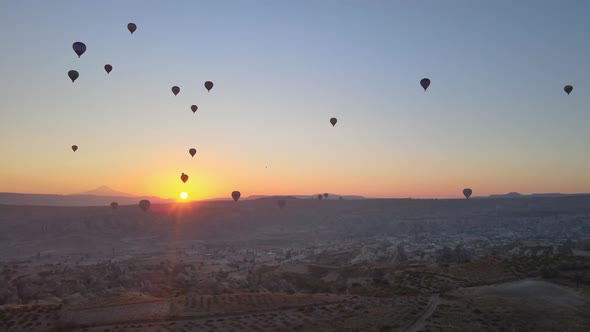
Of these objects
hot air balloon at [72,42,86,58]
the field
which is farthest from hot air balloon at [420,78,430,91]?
hot air balloon at [72,42,86,58]

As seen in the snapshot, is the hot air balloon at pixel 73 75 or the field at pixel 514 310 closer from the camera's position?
the field at pixel 514 310

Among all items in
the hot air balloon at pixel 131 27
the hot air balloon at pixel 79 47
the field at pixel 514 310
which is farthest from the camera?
the hot air balloon at pixel 131 27

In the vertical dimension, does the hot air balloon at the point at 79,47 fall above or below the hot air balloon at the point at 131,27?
below

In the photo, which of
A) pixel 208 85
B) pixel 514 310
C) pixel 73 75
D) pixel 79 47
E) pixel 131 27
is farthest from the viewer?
pixel 208 85

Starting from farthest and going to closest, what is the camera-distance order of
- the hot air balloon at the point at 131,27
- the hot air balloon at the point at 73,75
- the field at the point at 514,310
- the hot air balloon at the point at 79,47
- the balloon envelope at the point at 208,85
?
the balloon envelope at the point at 208,85 → the hot air balloon at the point at 131,27 → the hot air balloon at the point at 73,75 → the hot air balloon at the point at 79,47 → the field at the point at 514,310

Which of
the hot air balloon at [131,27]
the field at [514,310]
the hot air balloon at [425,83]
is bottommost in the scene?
the field at [514,310]

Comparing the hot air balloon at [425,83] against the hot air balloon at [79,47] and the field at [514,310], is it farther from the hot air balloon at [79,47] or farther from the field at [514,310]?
the hot air balloon at [79,47]

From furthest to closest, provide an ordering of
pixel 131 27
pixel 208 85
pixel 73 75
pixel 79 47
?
1. pixel 208 85
2. pixel 131 27
3. pixel 73 75
4. pixel 79 47

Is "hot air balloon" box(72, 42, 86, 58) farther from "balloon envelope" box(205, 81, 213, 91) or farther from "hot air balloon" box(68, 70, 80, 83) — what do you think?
"balloon envelope" box(205, 81, 213, 91)

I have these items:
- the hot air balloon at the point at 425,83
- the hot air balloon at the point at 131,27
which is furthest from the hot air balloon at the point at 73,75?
the hot air balloon at the point at 425,83

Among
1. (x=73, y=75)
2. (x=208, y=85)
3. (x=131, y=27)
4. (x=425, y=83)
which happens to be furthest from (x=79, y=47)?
(x=425, y=83)

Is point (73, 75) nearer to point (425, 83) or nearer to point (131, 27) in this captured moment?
point (131, 27)

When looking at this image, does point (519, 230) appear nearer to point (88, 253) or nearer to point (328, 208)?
point (328, 208)
